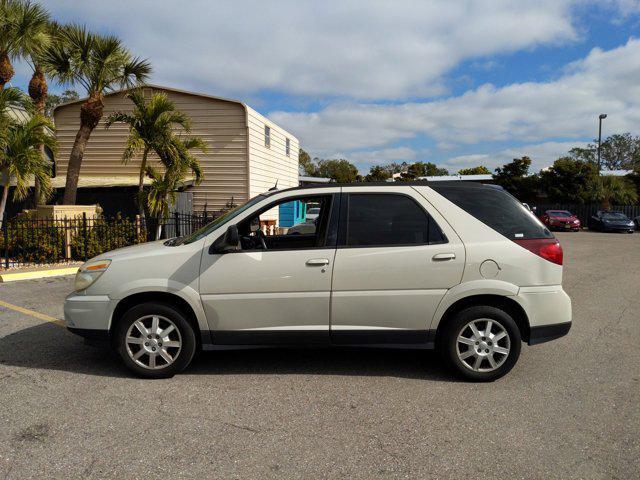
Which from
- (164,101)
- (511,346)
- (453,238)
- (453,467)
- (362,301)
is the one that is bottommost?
(453,467)

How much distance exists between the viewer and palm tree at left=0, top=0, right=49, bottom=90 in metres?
13.0

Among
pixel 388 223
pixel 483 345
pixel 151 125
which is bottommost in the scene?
pixel 483 345

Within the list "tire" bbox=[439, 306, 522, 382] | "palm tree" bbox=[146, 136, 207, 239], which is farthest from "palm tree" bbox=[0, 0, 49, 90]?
"tire" bbox=[439, 306, 522, 382]

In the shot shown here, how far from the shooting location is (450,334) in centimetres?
439

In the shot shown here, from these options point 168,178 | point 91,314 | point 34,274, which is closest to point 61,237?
point 34,274

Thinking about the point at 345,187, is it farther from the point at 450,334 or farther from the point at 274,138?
the point at 274,138

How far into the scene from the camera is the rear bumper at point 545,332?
4.42 metres

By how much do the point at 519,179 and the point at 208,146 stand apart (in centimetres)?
3137

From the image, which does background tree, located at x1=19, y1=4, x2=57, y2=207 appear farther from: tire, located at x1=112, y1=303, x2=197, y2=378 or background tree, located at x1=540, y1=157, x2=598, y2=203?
background tree, located at x1=540, y1=157, x2=598, y2=203

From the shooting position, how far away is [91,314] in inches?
175

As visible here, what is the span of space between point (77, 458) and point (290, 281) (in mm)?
1992

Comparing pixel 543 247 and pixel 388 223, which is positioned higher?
pixel 388 223

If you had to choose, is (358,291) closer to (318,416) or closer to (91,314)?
(318,416)

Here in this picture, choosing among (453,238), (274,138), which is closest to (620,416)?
(453,238)
